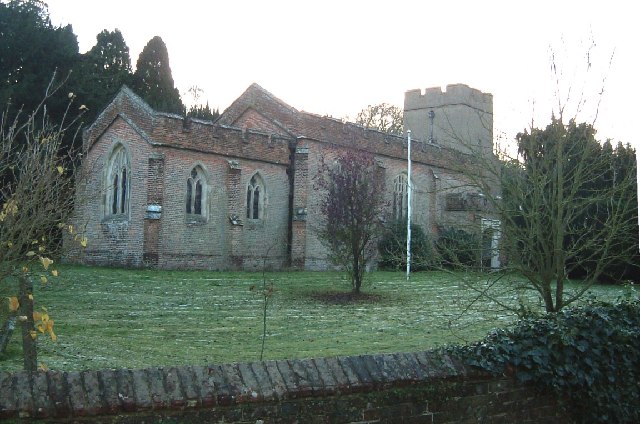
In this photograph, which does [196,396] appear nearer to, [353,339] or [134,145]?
[353,339]

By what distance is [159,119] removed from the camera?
86.4 feet

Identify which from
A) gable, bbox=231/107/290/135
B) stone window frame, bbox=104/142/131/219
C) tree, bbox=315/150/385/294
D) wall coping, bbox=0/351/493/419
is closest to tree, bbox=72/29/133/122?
stone window frame, bbox=104/142/131/219

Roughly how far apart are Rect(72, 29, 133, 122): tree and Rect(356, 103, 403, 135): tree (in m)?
18.6

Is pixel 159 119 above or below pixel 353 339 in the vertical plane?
above

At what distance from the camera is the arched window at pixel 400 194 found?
33.9 m

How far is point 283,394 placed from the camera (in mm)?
4426

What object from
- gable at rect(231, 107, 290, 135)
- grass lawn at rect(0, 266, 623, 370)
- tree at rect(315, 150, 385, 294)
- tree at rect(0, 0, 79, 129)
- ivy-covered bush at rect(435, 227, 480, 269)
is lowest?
grass lawn at rect(0, 266, 623, 370)

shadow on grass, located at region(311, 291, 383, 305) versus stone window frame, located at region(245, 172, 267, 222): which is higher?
stone window frame, located at region(245, 172, 267, 222)

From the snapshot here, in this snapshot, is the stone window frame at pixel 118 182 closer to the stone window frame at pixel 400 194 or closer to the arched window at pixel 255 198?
the arched window at pixel 255 198

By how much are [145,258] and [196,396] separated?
73.6 feet

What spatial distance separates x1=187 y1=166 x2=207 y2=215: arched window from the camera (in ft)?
90.3

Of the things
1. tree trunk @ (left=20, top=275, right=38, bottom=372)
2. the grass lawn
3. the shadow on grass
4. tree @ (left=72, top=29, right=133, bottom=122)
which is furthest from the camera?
tree @ (left=72, top=29, right=133, bottom=122)

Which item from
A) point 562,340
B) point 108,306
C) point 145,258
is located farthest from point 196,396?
point 145,258

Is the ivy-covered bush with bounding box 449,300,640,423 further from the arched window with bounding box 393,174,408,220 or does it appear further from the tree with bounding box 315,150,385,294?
the arched window with bounding box 393,174,408,220
